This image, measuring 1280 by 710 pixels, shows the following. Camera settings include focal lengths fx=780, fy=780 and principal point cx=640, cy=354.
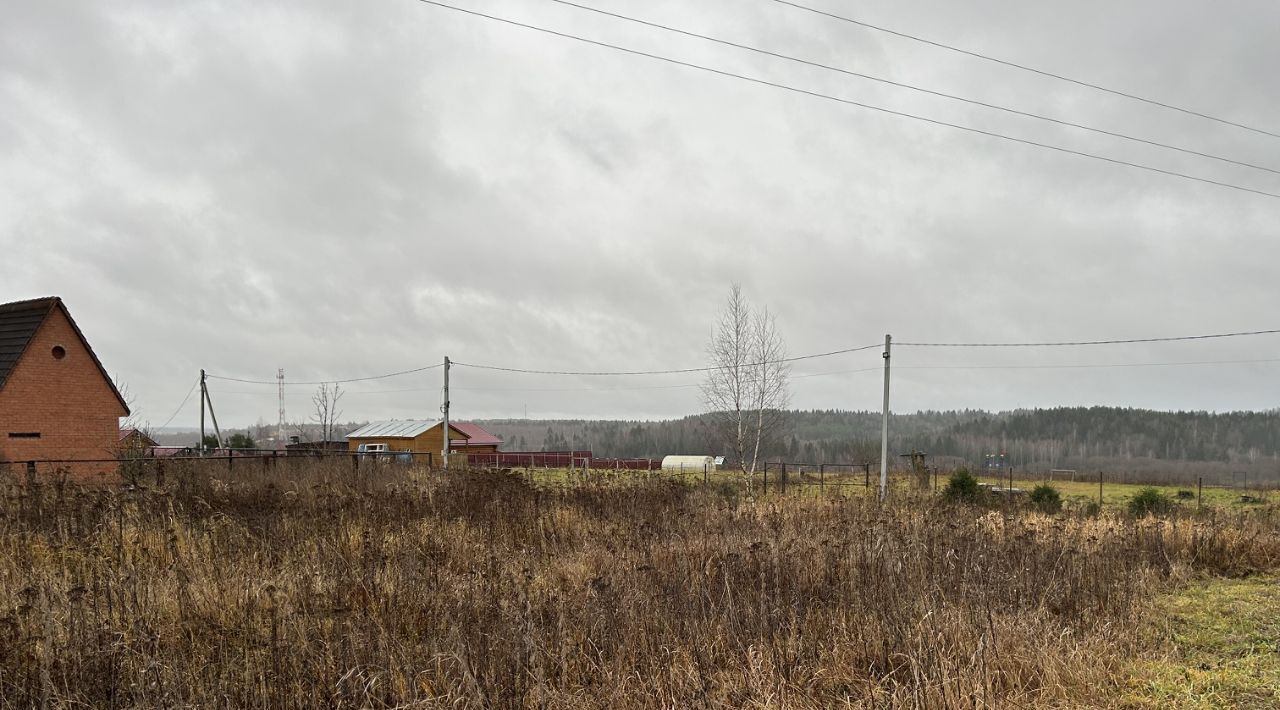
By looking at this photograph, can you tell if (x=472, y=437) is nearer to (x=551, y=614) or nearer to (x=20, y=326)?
(x=20, y=326)

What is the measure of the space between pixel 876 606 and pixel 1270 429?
525ft

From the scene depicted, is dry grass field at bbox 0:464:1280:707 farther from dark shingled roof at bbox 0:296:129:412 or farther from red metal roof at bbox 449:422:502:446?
red metal roof at bbox 449:422:502:446

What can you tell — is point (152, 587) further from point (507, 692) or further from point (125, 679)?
point (507, 692)

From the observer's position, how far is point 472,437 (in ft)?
201

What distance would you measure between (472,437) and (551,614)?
2249 inches

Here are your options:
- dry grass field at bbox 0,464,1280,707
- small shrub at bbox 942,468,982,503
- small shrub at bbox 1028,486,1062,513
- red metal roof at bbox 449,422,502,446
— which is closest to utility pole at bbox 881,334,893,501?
small shrub at bbox 942,468,982,503

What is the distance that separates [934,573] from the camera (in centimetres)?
663

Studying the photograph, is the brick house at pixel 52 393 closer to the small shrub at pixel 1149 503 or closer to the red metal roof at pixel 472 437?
the small shrub at pixel 1149 503

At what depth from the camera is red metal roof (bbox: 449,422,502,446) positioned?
58.4 meters

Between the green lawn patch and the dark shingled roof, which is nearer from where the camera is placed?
the green lawn patch

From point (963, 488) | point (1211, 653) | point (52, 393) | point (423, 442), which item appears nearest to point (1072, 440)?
point (423, 442)

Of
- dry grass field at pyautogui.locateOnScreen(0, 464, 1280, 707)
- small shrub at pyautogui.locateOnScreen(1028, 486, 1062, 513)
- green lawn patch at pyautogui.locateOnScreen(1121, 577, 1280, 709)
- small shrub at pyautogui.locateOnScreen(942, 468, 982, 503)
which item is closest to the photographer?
dry grass field at pyautogui.locateOnScreen(0, 464, 1280, 707)

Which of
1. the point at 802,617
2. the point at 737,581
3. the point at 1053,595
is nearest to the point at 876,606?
the point at 802,617

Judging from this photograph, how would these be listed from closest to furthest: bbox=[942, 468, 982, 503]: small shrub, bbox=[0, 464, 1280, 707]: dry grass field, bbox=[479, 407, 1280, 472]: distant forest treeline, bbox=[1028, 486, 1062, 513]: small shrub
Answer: bbox=[0, 464, 1280, 707]: dry grass field → bbox=[1028, 486, 1062, 513]: small shrub → bbox=[942, 468, 982, 503]: small shrub → bbox=[479, 407, 1280, 472]: distant forest treeline
